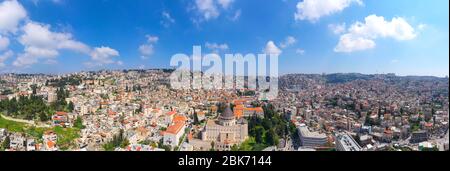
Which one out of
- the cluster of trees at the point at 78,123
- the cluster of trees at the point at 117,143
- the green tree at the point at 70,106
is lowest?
the cluster of trees at the point at 117,143

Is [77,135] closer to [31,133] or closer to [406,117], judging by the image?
[31,133]

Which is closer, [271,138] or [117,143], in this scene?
[117,143]

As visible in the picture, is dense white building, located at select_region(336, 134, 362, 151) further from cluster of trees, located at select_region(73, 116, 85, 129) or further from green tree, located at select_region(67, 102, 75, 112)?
green tree, located at select_region(67, 102, 75, 112)

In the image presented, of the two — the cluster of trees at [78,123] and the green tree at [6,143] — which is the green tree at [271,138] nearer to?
the cluster of trees at [78,123]

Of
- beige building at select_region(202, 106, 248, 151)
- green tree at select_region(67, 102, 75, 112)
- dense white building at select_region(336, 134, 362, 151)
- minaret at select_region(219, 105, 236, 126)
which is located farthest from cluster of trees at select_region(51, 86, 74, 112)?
dense white building at select_region(336, 134, 362, 151)

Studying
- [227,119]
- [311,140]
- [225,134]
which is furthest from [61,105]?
[311,140]

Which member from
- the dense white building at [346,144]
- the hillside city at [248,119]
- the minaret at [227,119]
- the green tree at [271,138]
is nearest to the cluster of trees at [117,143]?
the hillside city at [248,119]

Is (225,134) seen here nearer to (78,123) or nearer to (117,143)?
(117,143)
